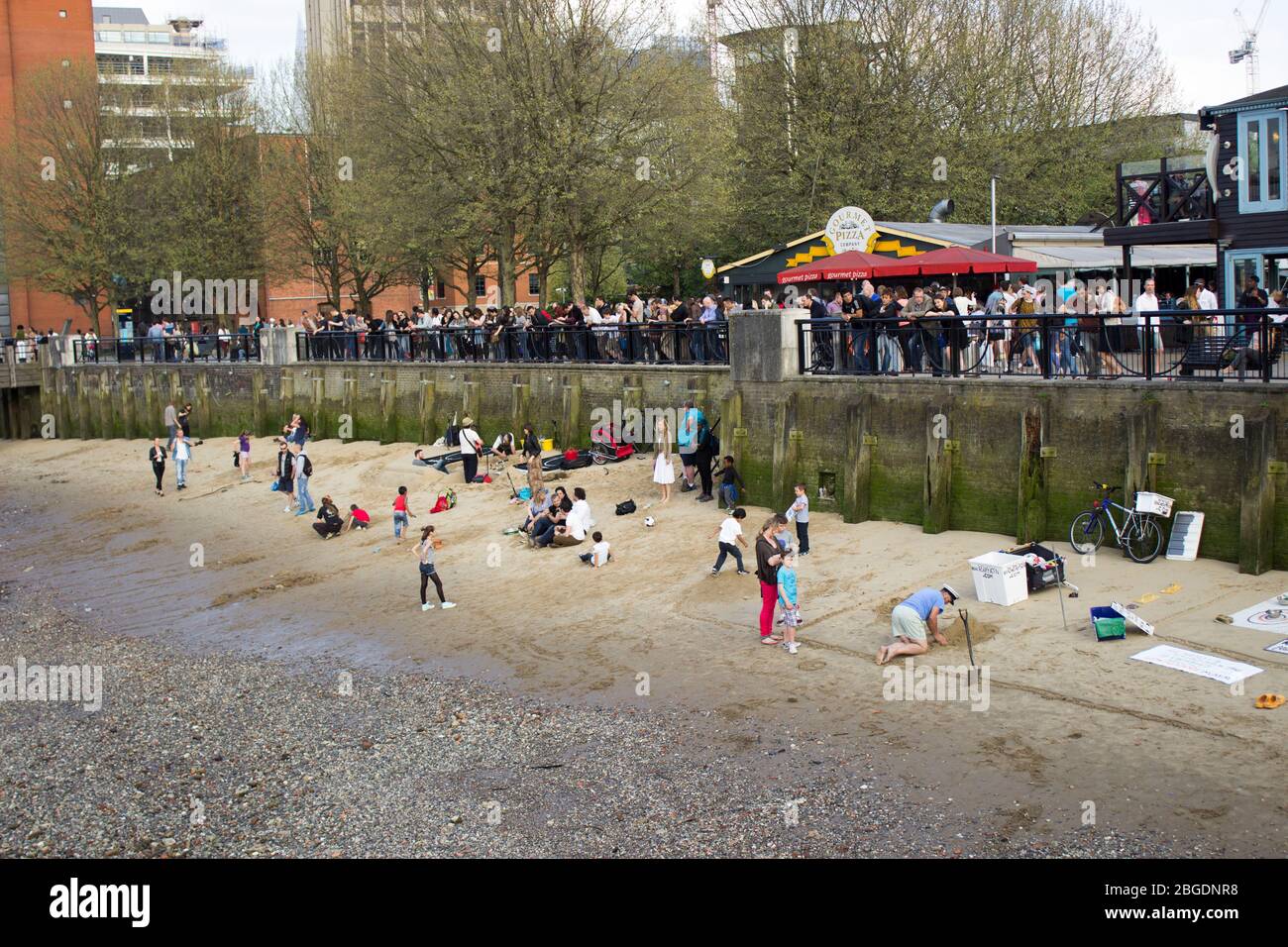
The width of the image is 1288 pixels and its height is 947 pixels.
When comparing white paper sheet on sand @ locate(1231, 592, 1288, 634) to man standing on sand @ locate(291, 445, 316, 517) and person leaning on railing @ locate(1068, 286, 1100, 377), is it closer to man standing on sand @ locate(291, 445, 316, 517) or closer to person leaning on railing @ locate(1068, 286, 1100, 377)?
person leaning on railing @ locate(1068, 286, 1100, 377)

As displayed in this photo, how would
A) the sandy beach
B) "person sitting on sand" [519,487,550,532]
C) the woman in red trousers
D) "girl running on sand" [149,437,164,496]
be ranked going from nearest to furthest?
the sandy beach, the woman in red trousers, "person sitting on sand" [519,487,550,532], "girl running on sand" [149,437,164,496]

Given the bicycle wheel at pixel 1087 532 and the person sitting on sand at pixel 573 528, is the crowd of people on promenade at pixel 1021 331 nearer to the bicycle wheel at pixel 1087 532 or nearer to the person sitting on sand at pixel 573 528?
the bicycle wheel at pixel 1087 532

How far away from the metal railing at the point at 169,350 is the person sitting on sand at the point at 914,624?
29.8 m

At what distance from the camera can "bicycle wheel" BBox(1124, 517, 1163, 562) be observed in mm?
17141

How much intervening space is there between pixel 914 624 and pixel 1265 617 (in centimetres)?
384

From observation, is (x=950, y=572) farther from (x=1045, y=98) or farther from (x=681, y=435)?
(x=1045, y=98)

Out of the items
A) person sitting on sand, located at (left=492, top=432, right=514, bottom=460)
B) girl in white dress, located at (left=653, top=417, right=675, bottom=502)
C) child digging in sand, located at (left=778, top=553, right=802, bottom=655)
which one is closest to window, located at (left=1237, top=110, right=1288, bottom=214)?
girl in white dress, located at (left=653, top=417, right=675, bottom=502)

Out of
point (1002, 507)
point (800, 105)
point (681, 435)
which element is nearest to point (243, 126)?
point (800, 105)

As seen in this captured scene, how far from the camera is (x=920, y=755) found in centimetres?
1253

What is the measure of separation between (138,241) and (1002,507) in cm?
4161

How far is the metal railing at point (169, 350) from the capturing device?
136ft

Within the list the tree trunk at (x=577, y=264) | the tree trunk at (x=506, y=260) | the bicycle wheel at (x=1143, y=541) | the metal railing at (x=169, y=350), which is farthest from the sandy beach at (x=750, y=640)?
the metal railing at (x=169, y=350)

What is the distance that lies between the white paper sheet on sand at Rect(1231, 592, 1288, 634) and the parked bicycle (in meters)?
2.19
